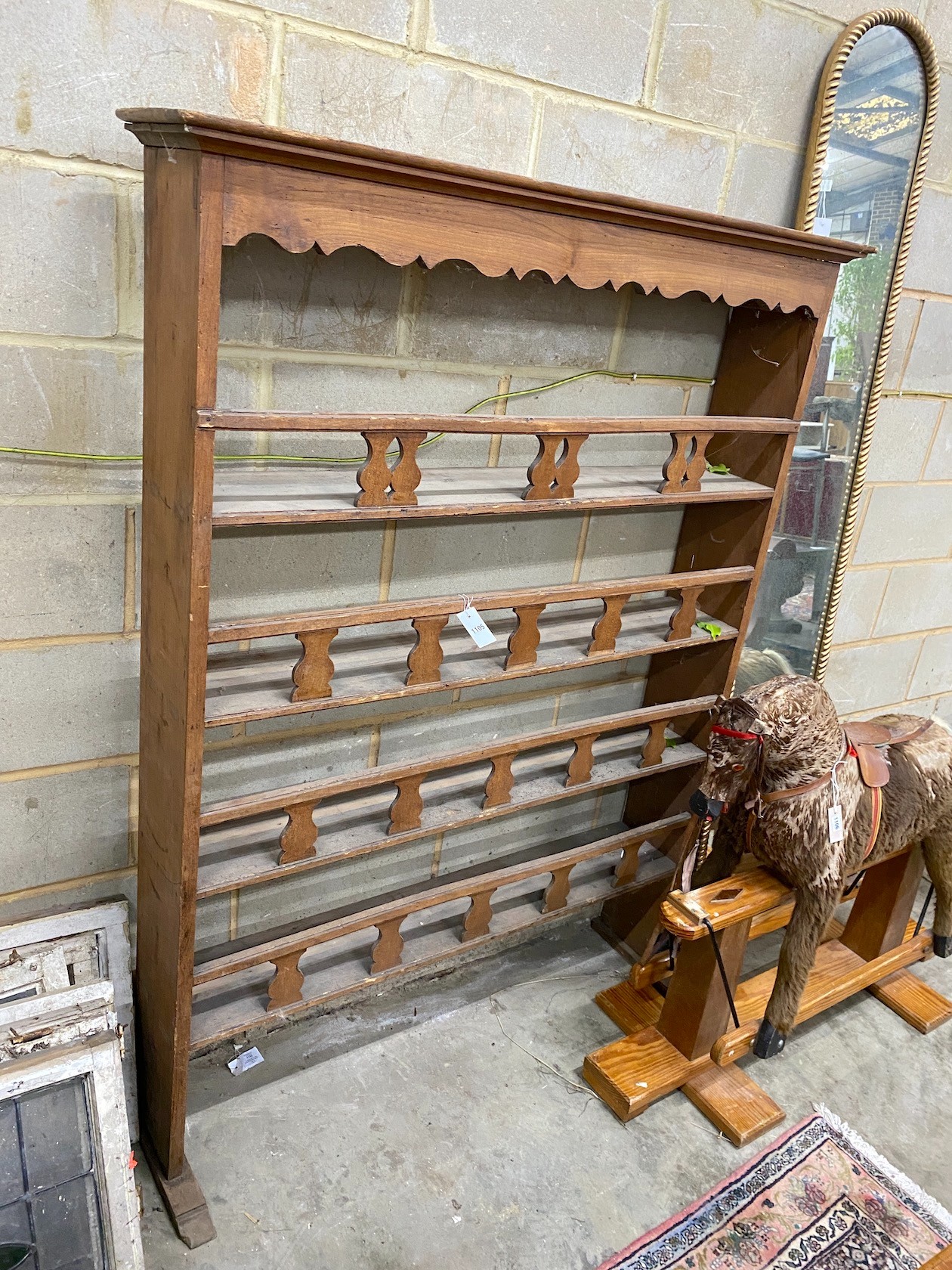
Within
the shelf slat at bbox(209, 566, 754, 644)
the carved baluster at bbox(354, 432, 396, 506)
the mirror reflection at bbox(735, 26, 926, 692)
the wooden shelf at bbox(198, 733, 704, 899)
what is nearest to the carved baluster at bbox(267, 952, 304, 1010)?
the wooden shelf at bbox(198, 733, 704, 899)

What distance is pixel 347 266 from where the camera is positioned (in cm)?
141

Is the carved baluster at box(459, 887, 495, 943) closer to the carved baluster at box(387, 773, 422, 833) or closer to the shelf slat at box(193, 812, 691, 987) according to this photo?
the shelf slat at box(193, 812, 691, 987)

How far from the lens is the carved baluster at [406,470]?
1269 millimetres

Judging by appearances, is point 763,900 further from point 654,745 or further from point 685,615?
point 685,615

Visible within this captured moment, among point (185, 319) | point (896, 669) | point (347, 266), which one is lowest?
point (896, 669)

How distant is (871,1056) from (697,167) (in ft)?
6.42

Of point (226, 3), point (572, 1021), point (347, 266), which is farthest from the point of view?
point (572, 1021)

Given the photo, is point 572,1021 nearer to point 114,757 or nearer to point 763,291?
point 114,757

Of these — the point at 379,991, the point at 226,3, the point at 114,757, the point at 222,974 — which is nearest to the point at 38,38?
the point at 226,3

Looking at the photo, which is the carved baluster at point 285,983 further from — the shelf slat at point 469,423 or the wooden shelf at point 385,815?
the shelf slat at point 469,423

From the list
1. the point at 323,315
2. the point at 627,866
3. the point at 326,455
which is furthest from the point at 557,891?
the point at 323,315

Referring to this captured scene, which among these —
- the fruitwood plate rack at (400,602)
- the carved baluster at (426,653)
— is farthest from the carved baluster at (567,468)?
the carved baluster at (426,653)

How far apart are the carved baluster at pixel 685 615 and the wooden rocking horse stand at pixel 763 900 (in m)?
0.24

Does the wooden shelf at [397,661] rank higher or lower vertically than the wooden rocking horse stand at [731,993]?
higher
